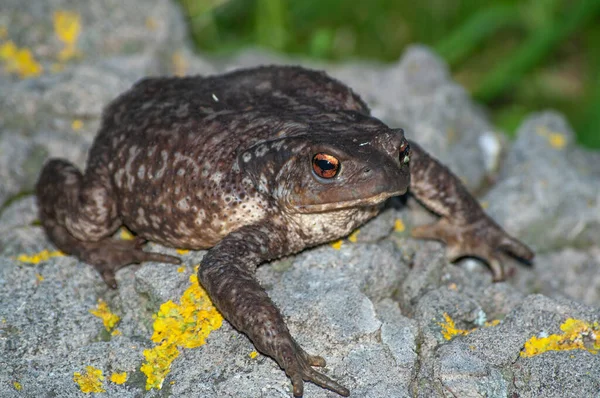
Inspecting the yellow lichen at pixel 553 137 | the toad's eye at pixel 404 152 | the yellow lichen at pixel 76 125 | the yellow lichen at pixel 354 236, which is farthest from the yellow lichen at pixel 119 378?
the yellow lichen at pixel 553 137

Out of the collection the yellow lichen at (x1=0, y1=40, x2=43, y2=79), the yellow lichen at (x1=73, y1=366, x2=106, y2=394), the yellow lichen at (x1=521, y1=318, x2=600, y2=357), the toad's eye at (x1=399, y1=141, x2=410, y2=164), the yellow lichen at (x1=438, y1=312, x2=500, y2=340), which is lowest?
the yellow lichen at (x1=73, y1=366, x2=106, y2=394)

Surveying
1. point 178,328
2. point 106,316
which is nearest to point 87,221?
point 106,316

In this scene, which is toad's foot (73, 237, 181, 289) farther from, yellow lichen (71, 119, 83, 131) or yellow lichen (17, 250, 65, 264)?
yellow lichen (71, 119, 83, 131)

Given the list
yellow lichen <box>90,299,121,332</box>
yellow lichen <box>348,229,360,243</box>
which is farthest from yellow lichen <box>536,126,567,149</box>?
yellow lichen <box>90,299,121,332</box>

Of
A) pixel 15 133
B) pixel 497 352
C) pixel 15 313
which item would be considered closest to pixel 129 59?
pixel 15 133

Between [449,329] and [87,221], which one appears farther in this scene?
[87,221]

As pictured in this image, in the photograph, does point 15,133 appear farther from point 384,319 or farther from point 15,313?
point 384,319

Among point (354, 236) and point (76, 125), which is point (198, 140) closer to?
point (354, 236)
